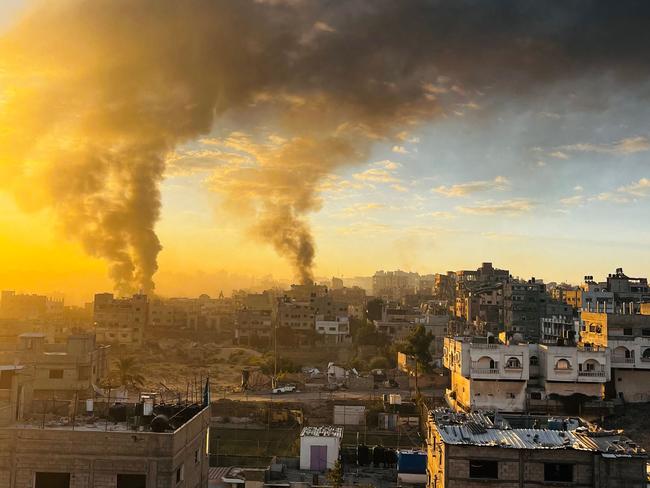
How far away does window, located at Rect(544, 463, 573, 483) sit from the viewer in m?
17.8

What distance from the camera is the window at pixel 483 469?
59.1ft

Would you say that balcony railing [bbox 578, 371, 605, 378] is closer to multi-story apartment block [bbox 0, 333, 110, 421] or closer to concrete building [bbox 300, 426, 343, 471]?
concrete building [bbox 300, 426, 343, 471]

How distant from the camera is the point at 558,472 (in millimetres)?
17797

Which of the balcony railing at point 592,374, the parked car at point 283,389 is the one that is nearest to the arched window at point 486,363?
the balcony railing at point 592,374

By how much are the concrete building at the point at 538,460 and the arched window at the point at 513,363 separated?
17.3m

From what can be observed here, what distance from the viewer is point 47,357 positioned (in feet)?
117

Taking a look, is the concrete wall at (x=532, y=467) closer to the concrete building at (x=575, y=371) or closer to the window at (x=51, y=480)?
the window at (x=51, y=480)

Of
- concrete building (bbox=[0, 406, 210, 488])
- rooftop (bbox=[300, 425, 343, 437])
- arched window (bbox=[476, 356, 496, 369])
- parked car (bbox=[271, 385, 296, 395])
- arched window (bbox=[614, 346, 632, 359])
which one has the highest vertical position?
arched window (bbox=[614, 346, 632, 359])

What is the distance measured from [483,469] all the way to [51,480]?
37.1 ft

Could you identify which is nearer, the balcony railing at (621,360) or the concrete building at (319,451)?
the concrete building at (319,451)

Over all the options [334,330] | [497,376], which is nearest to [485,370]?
[497,376]

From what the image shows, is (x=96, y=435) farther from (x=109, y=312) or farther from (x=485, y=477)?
(x=109, y=312)

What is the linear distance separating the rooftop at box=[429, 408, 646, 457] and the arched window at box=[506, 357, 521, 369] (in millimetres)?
15583

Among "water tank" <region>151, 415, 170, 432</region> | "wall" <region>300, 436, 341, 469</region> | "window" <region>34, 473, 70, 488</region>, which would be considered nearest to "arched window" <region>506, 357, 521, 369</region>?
"wall" <region>300, 436, 341, 469</region>
